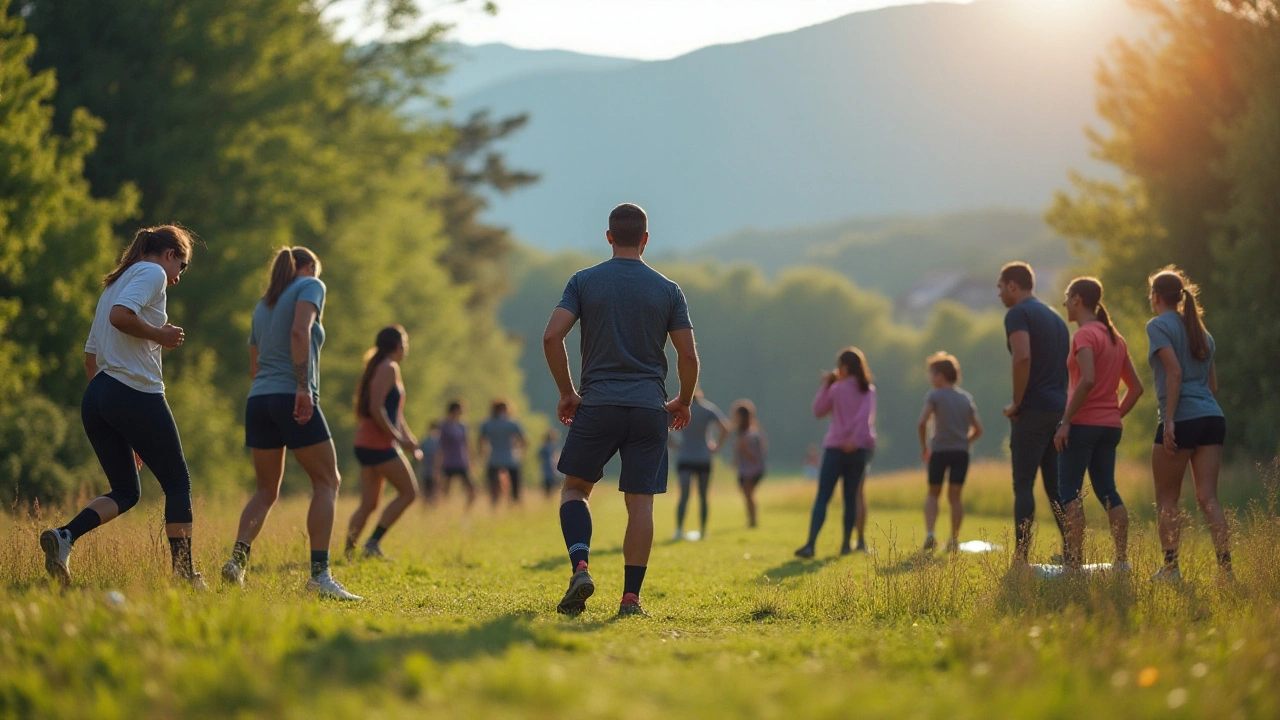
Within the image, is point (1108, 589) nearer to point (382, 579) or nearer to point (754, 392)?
point (382, 579)

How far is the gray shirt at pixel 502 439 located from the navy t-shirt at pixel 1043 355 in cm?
1274

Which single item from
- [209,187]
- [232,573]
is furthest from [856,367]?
[209,187]

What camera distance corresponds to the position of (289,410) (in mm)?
8289

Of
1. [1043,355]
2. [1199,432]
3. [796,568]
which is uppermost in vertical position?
[1043,355]

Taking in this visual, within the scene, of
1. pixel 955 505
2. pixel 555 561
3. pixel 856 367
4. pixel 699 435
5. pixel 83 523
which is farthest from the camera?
pixel 699 435

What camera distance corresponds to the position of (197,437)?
82.1 ft

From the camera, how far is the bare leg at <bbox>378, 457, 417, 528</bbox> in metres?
11.3

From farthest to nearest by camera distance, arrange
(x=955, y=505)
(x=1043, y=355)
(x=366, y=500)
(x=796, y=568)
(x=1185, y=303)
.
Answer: (x=955, y=505) < (x=366, y=500) < (x=796, y=568) < (x=1043, y=355) < (x=1185, y=303)

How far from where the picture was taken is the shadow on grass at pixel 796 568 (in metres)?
10.9

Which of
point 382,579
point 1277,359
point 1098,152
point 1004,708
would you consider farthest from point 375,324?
point 1004,708

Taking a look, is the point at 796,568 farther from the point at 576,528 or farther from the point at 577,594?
the point at 577,594

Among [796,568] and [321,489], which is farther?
[796,568]

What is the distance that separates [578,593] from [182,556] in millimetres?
2480

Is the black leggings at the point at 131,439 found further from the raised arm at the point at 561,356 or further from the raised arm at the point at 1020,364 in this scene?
the raised arm at the point at 1020,364
